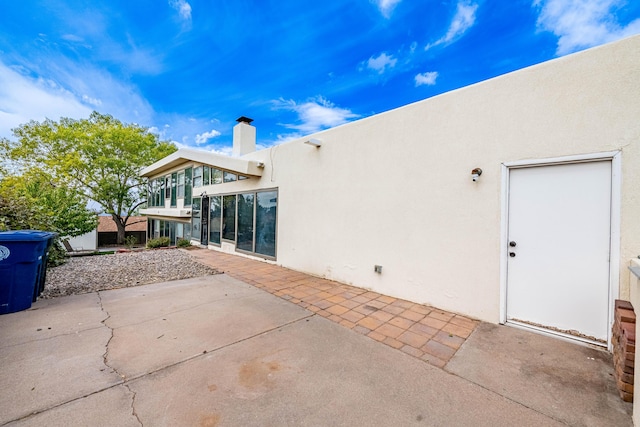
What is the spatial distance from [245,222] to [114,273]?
3673 mm

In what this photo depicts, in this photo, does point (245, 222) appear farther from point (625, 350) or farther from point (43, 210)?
point (625, 350)

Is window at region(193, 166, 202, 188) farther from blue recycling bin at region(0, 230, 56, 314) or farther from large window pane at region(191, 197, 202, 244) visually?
blue recycling bin at region(0, 230, 56, 314)

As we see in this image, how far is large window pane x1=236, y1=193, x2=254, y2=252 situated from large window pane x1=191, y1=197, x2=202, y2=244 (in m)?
3.80

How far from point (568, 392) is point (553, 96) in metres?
3.20

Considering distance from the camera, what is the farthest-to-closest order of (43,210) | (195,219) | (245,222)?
(195,219), (245,222), (43,210)

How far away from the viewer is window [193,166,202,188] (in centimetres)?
1210

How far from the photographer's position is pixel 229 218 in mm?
9523

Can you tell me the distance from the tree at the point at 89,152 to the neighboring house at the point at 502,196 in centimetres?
2136

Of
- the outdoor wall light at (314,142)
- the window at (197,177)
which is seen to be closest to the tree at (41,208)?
the window at (197,177)

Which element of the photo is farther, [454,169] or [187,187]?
[187,187]

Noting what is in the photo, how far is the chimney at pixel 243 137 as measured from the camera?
9.34 meters

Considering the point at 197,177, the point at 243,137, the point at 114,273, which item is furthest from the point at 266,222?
the point at 197,177

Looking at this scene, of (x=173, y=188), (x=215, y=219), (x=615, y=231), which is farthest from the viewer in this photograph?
(x=173, y=188)

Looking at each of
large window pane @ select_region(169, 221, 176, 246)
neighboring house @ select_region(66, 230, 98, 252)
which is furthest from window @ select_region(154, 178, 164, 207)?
neighboring house @ select_region(66, 230, 98, 252)
